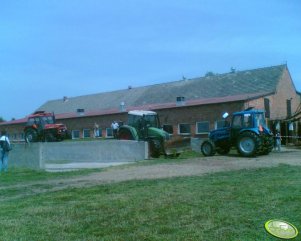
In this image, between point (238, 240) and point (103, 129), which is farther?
point (103, 129)

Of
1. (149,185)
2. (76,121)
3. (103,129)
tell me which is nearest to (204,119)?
(103,129)

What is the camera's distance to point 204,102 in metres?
35.9

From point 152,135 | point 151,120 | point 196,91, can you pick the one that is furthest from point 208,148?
point 196,91

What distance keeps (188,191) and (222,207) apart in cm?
201

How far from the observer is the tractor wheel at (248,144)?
69.3 ft

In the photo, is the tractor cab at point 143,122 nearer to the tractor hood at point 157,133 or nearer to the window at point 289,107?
the tractor hood at point 157,133

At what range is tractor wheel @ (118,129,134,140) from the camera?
24.9 m

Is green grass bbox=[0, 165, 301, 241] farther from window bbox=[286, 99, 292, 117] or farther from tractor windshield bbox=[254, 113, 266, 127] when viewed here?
window bbox=[286, 99, 292, 117]

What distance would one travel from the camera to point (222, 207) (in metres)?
7.95

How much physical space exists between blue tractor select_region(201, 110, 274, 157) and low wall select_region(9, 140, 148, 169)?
3529 millimetres

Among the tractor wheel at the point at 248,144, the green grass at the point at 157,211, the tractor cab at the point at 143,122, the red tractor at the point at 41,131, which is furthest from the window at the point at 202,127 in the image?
the green grass at the point at 157,211

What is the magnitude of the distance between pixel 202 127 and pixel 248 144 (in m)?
14.7

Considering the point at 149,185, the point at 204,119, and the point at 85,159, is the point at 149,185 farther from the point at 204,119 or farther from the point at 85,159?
the point at 204,119

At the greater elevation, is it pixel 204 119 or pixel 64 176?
pixel 204 119
